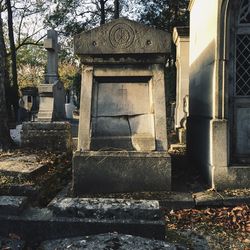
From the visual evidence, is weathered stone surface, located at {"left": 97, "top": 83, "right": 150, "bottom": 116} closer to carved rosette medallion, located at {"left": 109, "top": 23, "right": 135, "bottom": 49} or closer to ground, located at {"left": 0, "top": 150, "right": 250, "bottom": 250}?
carved rosette medallion, located at {"left": 109, "top": 23, "right": 135, "bottom": 49}

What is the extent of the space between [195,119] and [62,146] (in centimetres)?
306

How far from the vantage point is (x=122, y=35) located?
4598 mm

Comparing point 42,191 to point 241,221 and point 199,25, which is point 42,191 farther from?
point 199,25

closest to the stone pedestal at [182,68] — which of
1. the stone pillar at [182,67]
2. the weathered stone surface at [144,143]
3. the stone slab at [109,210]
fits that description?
the stone pillar at [182,67]

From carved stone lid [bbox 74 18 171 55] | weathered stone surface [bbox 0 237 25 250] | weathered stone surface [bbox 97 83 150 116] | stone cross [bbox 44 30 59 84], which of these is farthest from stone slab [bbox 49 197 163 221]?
stone cross [bbox 44 30 59 84]

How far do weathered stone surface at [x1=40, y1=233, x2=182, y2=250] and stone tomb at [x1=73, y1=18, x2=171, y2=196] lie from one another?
236 centimetres

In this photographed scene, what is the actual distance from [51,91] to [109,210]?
9802mm

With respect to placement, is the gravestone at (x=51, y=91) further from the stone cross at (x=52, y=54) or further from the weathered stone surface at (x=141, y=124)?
the weathered stone surface at (x=141, y=124)

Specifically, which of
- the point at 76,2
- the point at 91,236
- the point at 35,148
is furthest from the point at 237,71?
the point at 76,2

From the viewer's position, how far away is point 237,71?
513 centimetres

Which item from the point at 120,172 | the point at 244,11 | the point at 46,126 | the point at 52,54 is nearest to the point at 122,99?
the point at 120,172

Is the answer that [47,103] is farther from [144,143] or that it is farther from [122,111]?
[144,143]

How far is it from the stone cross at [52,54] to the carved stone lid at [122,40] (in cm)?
859

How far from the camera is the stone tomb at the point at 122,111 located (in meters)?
4.58
